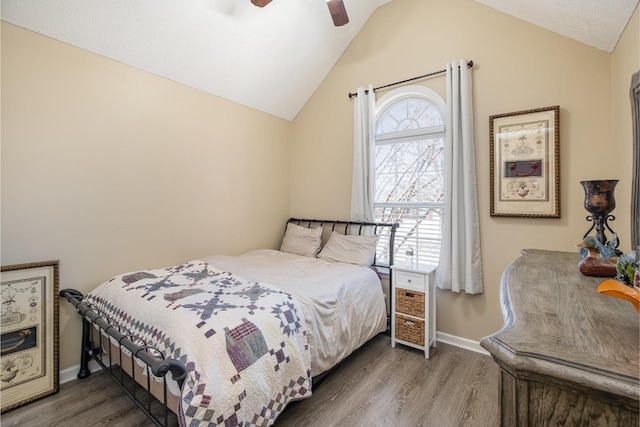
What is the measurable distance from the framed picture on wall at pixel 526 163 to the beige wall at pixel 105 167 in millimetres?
2675

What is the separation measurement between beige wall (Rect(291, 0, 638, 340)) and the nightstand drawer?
45cm

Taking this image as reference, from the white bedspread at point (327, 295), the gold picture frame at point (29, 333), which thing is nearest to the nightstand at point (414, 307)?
the white bedspread at point (327, 295)

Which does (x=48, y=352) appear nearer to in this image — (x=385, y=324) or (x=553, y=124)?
(x=385, y=324)

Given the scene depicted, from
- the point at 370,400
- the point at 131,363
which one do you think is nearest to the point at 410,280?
the point at 370,400

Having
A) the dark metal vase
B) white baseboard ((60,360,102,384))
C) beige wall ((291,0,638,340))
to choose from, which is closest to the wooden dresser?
the dark metal vase

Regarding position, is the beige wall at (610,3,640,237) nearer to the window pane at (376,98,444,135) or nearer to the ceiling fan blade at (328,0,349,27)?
the window pane at (376,98,444,135)

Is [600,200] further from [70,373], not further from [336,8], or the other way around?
[70,373]

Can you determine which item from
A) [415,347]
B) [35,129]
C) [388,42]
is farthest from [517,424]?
[388,42]

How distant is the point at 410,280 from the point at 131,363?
219 cm

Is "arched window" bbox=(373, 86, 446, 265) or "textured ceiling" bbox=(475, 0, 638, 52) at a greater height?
"textured ceiling" bbox=(475, 0, 638, 52)

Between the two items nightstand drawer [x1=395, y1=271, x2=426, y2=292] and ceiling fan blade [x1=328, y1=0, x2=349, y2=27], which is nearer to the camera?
ceiling fan blade [x1=328, y1=0, x2=349, y2=27]

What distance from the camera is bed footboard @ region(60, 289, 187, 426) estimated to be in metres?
1.30

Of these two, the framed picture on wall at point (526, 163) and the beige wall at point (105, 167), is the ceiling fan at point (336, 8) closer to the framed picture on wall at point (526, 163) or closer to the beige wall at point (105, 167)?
the beige wall at point (105, 167)

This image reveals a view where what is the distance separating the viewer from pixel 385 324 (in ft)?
9.27
